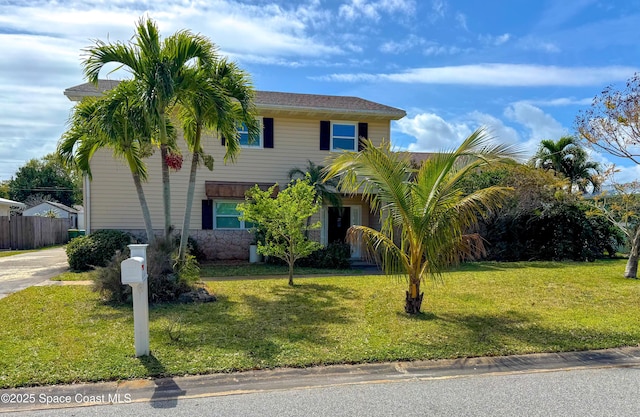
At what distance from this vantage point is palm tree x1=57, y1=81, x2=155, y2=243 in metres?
7.82

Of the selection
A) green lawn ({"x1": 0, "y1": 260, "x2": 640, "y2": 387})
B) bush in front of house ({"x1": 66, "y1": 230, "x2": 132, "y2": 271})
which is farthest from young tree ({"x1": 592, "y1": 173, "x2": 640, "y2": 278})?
bush in front of house ({"x1": 66, "y1": 230, "x2": 132, "y2": 271})

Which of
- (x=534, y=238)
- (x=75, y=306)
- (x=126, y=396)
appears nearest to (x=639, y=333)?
(x=126, y=396)

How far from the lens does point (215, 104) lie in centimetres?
821

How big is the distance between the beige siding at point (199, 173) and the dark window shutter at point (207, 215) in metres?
0.24

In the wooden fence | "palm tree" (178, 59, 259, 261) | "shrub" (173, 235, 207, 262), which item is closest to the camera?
"palm tree" (178, 59, 259, 261)

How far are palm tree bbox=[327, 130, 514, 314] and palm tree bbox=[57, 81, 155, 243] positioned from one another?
385 cm

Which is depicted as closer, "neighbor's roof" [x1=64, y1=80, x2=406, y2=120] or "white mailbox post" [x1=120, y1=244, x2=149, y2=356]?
"white mailbox post" [x1=120, y1=244, x2=149, y2=356]

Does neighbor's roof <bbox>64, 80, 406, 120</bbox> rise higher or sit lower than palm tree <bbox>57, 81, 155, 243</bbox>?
higher

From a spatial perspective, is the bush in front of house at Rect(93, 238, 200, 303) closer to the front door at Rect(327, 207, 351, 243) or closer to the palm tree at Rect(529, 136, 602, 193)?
the front door at Rect(327, 207, 351, 243)

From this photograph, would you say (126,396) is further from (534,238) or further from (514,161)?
(534,238)

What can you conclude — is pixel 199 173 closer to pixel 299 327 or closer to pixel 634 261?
pixel 299 327

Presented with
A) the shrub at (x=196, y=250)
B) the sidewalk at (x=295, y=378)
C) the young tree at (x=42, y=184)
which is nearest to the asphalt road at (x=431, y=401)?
the sidewalk at (x=295, y=378)

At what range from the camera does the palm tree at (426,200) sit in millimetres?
6871

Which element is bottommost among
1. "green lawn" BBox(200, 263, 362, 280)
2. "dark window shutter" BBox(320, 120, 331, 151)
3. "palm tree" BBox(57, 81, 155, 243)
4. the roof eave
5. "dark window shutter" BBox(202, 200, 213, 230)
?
"green lawn" BBox(200, 263, 362, 280)
